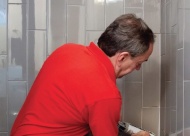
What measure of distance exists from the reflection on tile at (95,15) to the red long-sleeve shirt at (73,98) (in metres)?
0.43

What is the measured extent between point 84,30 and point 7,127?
1.69 ft

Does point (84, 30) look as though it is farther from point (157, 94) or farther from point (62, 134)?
point (62, 134)

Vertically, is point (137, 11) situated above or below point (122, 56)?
above

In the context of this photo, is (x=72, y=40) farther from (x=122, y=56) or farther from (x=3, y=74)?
(x=122, y=56)

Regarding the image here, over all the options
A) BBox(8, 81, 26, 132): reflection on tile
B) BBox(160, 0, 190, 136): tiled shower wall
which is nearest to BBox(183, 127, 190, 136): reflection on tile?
BBox(160, 0, 190, 136): tiled shower wall

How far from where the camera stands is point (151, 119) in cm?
121

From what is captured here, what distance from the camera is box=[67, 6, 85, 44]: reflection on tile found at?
1172 millimetres

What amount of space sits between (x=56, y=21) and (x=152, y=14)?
41 centimetres

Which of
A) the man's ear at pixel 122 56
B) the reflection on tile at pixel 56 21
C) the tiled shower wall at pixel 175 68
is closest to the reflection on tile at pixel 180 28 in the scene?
the tiled shower wall at pixel 175 68

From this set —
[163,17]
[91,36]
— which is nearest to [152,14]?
[163,17]

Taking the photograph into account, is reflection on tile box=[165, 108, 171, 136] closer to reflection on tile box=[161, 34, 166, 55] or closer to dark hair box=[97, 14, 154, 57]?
reflection on tile box=[161, 34, 166, 55]

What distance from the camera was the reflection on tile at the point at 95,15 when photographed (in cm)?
118

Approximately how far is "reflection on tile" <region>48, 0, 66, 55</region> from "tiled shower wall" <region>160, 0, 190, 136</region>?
413mm

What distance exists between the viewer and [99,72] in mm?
686
